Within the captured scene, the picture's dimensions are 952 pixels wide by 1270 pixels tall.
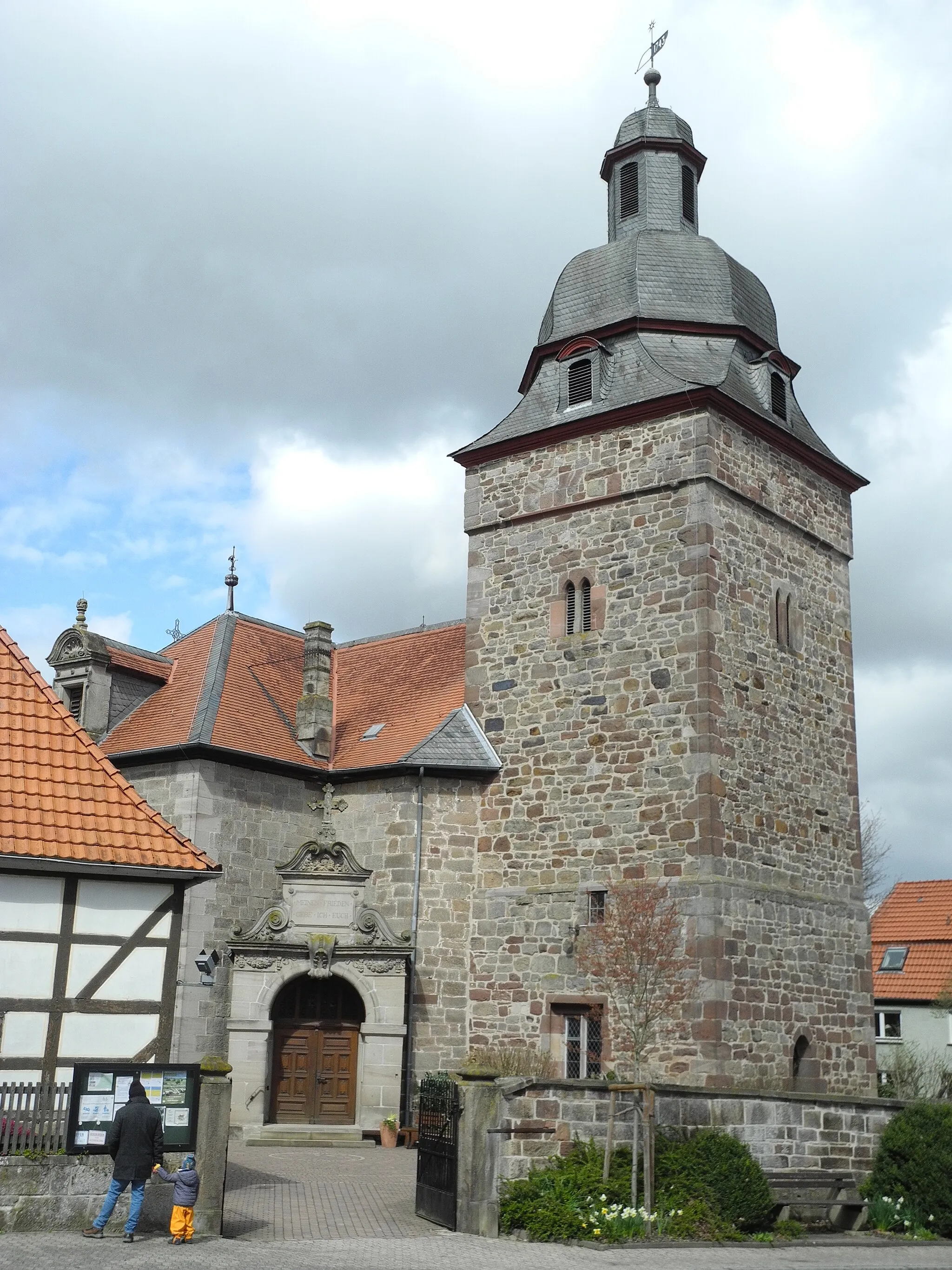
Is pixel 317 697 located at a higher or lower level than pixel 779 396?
lower

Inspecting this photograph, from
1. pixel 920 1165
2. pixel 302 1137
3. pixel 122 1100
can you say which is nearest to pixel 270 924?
pixel 302 1137

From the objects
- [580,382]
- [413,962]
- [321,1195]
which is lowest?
[321,1195]

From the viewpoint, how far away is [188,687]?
22.8 metres

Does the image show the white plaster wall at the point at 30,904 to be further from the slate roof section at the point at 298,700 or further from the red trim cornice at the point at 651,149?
the red trim cornice at the point at 651,149

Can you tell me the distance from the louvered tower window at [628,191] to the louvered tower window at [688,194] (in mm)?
759

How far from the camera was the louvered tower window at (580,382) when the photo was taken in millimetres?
21422

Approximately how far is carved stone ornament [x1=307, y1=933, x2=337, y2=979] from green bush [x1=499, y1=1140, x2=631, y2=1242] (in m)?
7.42

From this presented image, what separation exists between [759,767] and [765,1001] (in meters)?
3.18

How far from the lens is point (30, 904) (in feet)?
41.4

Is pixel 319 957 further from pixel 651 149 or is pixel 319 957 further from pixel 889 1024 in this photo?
pixel 889 1024

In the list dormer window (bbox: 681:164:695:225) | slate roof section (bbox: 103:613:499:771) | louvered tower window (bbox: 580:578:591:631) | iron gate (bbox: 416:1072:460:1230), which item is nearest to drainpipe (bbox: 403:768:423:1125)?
slate roof section (bbox: 103:613:499:771)

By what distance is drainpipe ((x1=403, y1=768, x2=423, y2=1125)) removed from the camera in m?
19.6

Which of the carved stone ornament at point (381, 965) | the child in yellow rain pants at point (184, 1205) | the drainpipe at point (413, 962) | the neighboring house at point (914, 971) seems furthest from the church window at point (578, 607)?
the neighboring house at point (914, 971)

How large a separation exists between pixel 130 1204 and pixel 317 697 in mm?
12571
